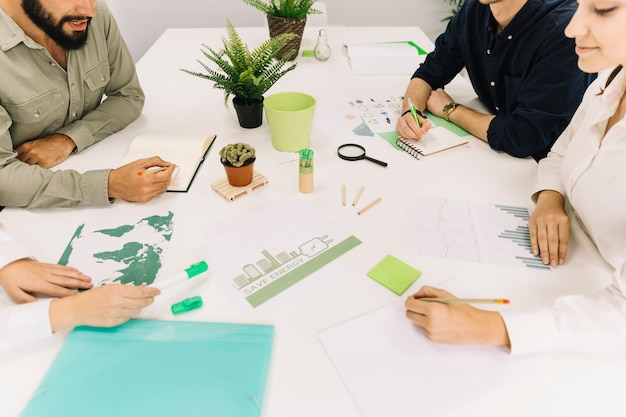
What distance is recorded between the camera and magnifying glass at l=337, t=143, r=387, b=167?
3.89 ft

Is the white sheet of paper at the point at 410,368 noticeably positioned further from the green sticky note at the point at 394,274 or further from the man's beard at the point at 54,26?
the man's beard at the point at 54,26

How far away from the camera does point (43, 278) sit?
78 cm

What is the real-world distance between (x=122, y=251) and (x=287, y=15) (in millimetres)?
1261

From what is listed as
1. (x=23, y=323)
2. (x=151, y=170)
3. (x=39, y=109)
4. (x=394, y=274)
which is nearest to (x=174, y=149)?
(x=151, y=170)

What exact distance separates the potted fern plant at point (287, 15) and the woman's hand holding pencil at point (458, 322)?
1357mm

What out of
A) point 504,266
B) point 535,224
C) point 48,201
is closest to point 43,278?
point 48,201

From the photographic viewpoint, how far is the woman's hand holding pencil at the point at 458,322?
70 cm

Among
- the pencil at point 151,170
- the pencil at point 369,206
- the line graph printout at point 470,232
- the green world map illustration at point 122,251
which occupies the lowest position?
the green world map illustration at point 122,251

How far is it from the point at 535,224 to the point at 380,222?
0.35 metres

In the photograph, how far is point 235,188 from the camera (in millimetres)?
1055

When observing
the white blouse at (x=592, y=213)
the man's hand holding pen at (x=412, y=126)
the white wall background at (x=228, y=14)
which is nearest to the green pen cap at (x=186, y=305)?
the white blouse at (x=592, y=213)

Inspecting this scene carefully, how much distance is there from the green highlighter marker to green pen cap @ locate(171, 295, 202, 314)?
0.15 ft

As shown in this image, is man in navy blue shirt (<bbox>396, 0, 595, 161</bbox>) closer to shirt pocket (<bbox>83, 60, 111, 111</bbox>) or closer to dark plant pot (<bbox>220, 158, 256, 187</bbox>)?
dark plant pot (<bbox>220, 158, 256, 187</bbox>)

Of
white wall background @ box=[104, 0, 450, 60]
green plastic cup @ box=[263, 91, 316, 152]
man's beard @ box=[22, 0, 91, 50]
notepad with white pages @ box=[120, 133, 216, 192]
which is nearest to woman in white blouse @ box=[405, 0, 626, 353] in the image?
green plastic cup @ box=[263, 91, 316, 152]
